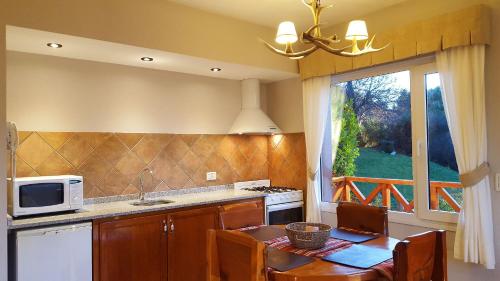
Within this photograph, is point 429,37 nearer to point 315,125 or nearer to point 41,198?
point 315,125

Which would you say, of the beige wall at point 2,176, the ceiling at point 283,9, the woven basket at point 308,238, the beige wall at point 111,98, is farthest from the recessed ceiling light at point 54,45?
the woven basket at point 308,238

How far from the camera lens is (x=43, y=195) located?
2.55 metres

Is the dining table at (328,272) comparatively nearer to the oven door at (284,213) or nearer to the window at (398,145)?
the window at (398,145)

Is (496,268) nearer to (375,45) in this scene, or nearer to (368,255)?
(368,255)

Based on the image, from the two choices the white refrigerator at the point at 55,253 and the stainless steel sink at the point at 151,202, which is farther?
the stainless steel sink at the point at 151,202

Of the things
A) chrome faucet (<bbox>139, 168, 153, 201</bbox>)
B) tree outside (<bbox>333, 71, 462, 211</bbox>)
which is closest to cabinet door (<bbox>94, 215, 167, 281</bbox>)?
chrome faucet (<bbox>139, 168, 153, 201</bbox>)

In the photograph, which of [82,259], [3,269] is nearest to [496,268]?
[82,259]

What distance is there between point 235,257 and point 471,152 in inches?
76.8

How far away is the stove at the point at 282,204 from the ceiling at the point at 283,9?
1.74 meters

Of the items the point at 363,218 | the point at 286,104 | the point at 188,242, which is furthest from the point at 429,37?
the point at 188,242

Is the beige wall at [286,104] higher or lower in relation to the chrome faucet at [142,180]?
higher

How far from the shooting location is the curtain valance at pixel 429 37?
2504 mm

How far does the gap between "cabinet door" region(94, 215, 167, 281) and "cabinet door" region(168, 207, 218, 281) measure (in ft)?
0.24

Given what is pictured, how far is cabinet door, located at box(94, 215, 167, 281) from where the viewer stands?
2658mm
